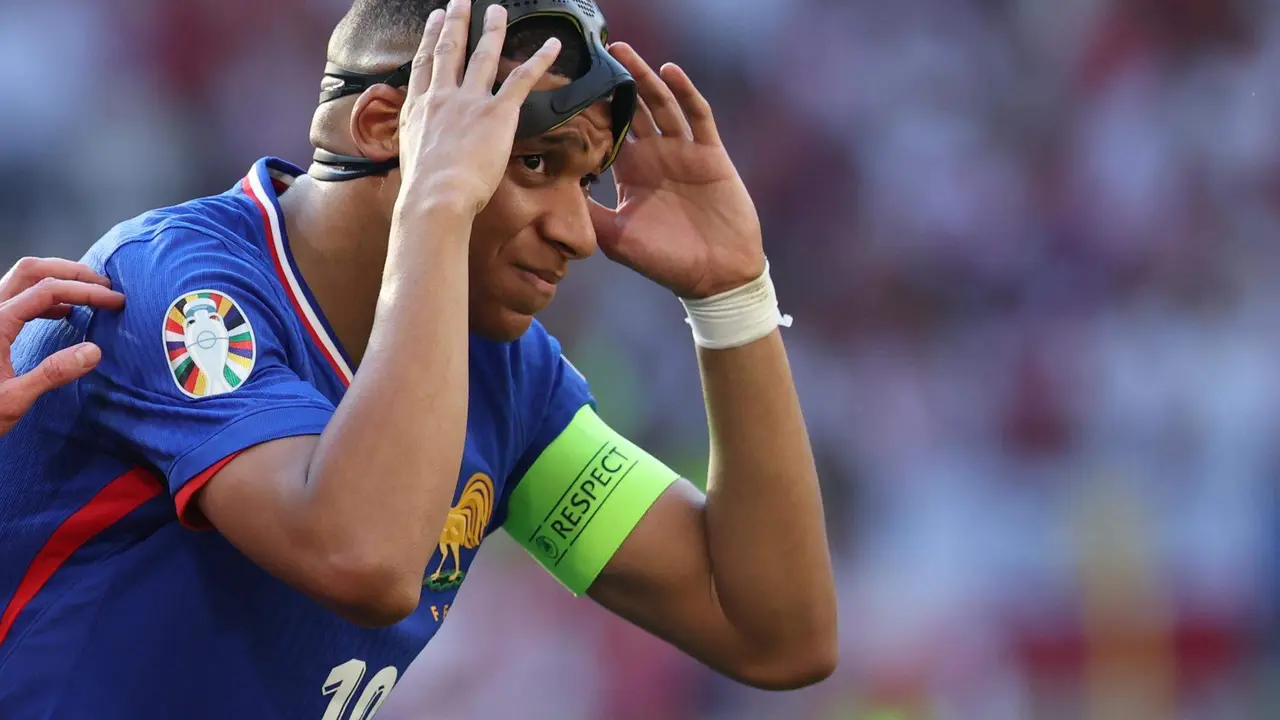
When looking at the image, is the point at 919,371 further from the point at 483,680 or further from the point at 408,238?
the point at 408,238

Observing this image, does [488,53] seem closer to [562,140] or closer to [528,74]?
[528,74]

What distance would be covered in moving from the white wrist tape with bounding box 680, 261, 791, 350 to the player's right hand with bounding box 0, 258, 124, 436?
1053 millimetres

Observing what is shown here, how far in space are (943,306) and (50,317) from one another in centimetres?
394

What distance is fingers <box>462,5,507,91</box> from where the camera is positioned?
6.47 ft

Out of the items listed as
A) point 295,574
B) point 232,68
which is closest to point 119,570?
point 295,574

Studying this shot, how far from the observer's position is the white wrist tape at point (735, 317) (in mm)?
2566

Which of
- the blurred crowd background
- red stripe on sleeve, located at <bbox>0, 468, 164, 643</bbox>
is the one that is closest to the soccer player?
red stripe on sleeve, located at <bbox>0, 468, 164, 643</bbox>

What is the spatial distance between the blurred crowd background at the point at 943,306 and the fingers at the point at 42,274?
2.94m

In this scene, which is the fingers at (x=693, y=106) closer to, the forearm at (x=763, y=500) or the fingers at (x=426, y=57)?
the forearm at (x=763, y=500)

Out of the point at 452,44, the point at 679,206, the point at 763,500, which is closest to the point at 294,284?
the point at 452,44

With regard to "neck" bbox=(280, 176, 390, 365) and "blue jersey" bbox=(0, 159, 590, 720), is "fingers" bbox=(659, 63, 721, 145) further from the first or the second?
"blue jersey" bbox=(0, 159, 590, 720)

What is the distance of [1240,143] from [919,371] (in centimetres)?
157

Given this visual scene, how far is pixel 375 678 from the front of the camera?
92.7 inches

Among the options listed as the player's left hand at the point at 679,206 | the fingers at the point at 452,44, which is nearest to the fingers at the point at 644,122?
the player's left hand at the point at 679,206
